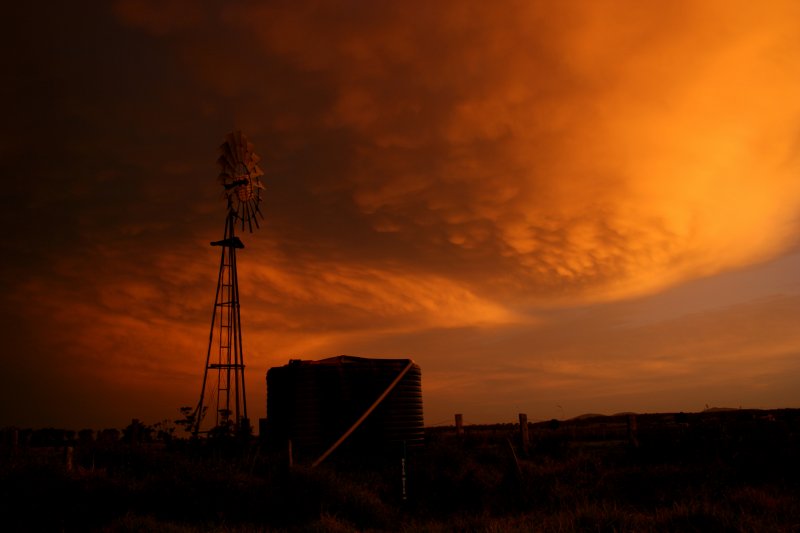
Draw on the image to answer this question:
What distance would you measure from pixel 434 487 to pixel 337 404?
4528 millimetres

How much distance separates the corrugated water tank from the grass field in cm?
81

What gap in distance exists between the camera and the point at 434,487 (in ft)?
55.6

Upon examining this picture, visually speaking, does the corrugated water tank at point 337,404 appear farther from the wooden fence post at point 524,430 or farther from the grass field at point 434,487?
the wooden fence post at point 524,430

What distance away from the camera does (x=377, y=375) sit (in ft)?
68.1

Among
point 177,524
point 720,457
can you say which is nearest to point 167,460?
point 177,524

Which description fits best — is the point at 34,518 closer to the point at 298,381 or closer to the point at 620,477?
the point at 298,381

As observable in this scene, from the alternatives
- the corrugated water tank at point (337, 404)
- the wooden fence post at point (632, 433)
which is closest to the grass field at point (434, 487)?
the wooden fence post at point (632, 433)

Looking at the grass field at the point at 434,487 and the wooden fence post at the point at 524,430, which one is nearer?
the grass field at the point at 434,487

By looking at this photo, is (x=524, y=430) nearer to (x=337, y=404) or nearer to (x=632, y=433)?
(x=632, y=433)

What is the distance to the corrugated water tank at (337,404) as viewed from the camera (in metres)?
19.9

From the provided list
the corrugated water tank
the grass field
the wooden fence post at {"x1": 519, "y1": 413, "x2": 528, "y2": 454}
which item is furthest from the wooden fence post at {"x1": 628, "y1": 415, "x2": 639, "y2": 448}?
the corrugated water tank

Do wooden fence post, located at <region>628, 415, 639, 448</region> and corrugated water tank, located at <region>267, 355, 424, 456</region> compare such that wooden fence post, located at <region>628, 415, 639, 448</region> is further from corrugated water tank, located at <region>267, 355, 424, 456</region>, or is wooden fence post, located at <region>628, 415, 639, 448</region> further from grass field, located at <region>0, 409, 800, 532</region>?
corrugated water tank, located at <region>267, 355, 424, 456</region>

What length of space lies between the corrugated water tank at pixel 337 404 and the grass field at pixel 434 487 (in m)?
0.81

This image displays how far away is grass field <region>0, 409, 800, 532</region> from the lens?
12.0 meters
